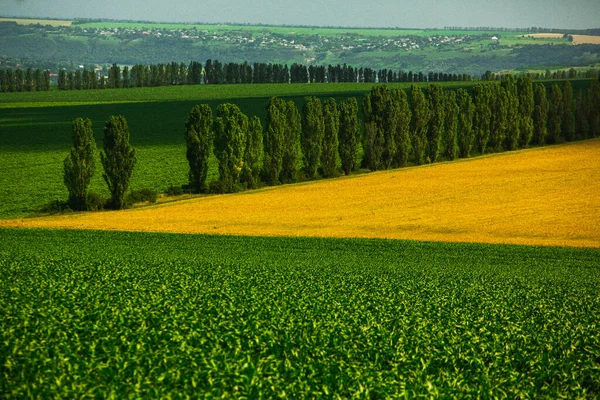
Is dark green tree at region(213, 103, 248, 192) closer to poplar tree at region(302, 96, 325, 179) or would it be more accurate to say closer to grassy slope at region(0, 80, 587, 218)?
grassy slope at region(0, 80, 587, 218)

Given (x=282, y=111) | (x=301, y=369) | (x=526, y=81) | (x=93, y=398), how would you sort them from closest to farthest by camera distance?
(x=93, y=398)
(x=301, y=369)
(x=282, y=111)
(x=526, y=81)

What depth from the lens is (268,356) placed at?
1405cm

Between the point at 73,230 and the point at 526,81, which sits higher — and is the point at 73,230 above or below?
below

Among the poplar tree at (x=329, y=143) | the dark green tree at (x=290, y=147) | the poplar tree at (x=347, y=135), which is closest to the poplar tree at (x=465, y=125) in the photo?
the poplar tree at (x=347, y=135)

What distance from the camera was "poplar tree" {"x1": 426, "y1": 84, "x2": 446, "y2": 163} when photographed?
80.2 m

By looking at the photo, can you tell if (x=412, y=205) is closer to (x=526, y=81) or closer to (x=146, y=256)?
(x=146, y=256)

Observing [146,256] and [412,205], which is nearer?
[146,256]

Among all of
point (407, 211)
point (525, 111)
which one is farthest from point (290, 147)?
point (525, 111)

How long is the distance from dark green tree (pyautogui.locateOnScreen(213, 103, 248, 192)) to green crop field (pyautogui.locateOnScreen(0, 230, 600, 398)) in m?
34.0

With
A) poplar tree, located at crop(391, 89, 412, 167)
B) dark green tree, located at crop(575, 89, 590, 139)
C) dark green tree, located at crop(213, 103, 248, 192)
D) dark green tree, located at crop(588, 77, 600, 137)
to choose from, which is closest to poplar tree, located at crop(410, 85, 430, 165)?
poplar tree, located at crop(391, 89, 412, 167)

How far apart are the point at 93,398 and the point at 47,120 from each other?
110240 mm

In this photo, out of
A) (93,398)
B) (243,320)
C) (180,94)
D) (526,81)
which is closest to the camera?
(93,398)

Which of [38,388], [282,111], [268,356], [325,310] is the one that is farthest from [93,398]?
[282,111]

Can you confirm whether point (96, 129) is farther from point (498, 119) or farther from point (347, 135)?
point (498, 119)
